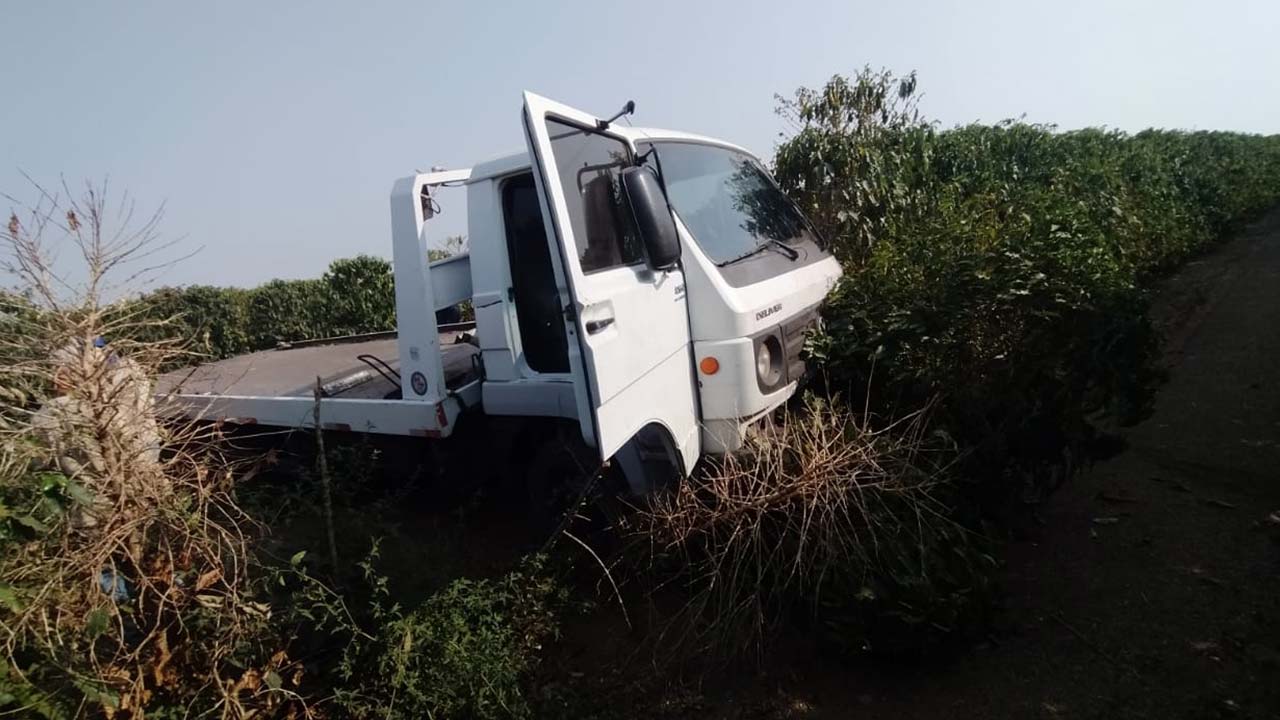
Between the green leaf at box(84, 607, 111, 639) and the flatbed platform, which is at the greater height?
the flatbed platform

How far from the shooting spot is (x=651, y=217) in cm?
302

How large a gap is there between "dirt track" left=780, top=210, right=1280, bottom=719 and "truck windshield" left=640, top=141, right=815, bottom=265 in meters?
2.14

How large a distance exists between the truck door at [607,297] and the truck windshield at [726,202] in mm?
357

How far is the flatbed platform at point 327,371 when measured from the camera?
4.44 metres

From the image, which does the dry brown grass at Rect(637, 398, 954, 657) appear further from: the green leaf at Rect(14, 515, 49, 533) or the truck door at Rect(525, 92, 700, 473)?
the green leaf at Rect(14, 515, 49, 533)

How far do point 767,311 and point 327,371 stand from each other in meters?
3.96

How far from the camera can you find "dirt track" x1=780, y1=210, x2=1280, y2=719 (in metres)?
2.52

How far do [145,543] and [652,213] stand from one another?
7.86 ft

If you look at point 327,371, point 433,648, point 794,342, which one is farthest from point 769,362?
point 327,371

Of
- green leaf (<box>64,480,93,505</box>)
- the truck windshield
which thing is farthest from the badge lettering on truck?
green leaf (<box>64,480,93,505</box>)

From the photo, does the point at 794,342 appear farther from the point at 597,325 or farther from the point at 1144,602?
the point at 1144,602

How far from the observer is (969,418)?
3344 millimetres

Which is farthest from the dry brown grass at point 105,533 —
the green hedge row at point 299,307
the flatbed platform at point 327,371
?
the green hedge row at point 299,307

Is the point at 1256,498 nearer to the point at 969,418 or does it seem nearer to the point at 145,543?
the point at 969,418
